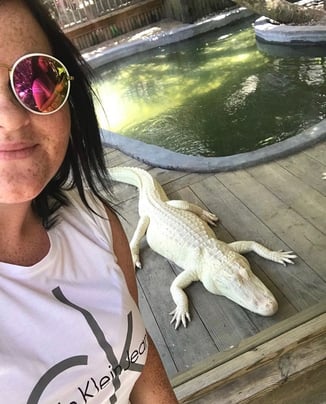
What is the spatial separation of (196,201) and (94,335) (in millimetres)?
2003

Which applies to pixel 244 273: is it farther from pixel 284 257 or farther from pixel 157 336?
pixel 157 336

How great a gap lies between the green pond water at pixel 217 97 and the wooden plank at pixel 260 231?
0.99 m

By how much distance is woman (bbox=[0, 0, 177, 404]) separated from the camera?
2.34 feet

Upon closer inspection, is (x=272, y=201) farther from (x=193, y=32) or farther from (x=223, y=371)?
(x=193, y=32)

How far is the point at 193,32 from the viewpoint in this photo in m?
7.43

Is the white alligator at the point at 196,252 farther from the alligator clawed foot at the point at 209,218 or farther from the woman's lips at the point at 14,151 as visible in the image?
the woman's lips at the point at 14,151

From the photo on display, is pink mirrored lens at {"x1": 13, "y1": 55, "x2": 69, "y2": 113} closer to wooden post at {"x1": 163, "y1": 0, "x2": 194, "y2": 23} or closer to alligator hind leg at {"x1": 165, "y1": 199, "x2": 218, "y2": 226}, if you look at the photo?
alligator hind leg at {"x1": 165, "y1": 199, "x2": 218, "y2": 226}

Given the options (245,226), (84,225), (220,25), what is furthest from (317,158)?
(220,25)

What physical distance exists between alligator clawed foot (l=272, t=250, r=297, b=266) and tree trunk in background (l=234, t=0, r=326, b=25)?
4677 millimetres

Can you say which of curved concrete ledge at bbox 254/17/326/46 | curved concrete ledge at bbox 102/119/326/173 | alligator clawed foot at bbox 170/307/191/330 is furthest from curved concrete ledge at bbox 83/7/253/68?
alligator clawed foot at bbox 170/307/191/330

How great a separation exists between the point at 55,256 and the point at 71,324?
0.13 metres

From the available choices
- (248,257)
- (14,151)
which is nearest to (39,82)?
(14,151)

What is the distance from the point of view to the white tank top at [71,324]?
708 mm

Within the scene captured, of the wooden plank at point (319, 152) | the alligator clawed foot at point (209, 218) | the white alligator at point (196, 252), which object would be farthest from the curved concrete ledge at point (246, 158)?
the alligator clawed foot at point (209, 218)
